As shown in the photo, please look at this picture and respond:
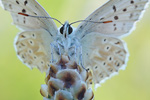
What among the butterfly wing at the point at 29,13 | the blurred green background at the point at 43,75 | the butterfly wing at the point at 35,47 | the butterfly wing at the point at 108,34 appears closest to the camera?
the butterfly wing at the point at 29,13

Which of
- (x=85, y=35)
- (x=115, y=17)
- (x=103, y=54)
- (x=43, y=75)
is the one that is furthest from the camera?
(x=43, y=75)

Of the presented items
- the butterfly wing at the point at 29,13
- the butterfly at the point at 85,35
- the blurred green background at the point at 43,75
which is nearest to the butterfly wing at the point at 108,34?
the butterfly at the point at 85,35

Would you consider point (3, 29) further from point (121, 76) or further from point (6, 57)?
point (121, 76)

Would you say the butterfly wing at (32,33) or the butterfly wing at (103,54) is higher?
the butterfly wing at (32,33)

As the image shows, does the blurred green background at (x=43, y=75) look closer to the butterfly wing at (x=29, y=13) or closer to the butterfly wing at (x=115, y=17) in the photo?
the butterfly wing at (x=29, y=13)

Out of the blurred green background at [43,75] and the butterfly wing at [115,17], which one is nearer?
the butterfly wing at [115,17]

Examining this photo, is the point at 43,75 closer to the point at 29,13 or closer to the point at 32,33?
the point at 32,33

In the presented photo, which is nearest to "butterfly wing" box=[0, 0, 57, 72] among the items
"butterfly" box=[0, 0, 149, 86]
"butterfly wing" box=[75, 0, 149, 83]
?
"butterfly" box=[0, 0, 149, 86]

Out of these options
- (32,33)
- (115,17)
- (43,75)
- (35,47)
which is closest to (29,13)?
(32,33)
